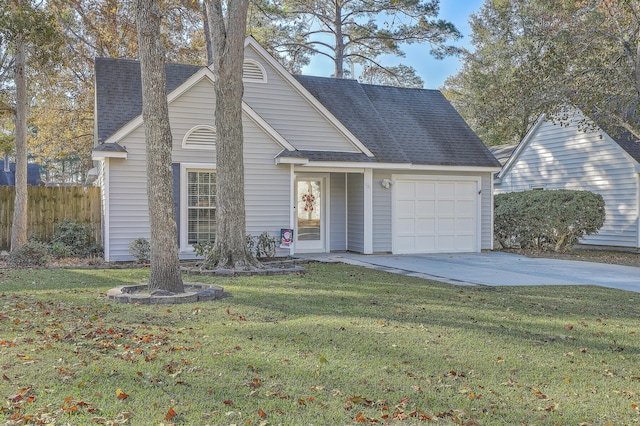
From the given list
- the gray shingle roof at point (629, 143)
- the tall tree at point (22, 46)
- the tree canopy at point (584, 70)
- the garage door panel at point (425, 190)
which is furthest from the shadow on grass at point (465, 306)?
the gray shingle roof at point (629, 143)

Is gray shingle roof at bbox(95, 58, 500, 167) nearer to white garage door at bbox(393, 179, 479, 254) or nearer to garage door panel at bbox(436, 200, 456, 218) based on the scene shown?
white garage door at bbox(393, 179, 479, 254)

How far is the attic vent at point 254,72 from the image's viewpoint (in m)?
14.1

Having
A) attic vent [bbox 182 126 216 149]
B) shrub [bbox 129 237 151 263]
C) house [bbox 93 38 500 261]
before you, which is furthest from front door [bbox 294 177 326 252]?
shrub [bbox 129 237 151 263]

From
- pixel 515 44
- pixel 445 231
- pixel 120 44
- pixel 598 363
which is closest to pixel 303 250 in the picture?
pixel 445 231

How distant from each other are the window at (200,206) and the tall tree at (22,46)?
3.66 m

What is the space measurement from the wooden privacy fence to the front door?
5064 mm

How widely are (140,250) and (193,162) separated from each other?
7.55ft

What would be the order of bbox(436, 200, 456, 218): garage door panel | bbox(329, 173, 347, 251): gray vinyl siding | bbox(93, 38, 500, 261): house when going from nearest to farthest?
bbox(93, 38, 500, 261): house, bbox(329, 173, 347, 251): gray vinyl siding, bbox(436, 200, 456, 218): garage door panel

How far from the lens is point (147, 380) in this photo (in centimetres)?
396

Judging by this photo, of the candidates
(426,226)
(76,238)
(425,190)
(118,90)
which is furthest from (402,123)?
(76,238)

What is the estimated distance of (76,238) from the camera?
1342 cm

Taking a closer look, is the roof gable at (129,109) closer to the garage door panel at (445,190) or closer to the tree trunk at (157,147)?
the garage door panel at (445,190)

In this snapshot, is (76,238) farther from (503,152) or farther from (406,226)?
(503,152)

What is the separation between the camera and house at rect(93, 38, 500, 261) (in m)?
12.5
